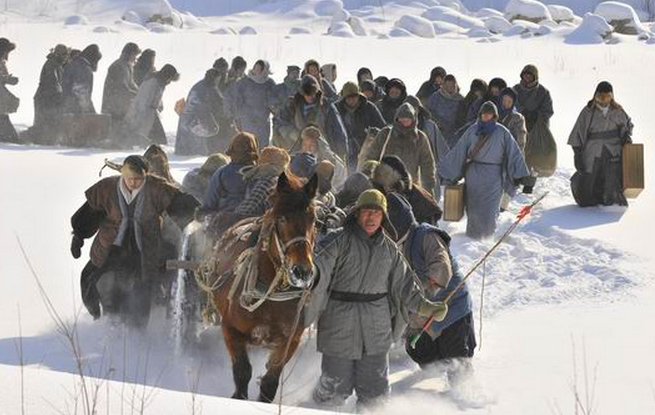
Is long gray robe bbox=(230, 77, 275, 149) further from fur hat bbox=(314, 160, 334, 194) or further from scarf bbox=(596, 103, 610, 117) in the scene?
fur hat bbox=(314, 160, 334, 194)

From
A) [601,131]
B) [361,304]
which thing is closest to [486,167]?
[601,131]

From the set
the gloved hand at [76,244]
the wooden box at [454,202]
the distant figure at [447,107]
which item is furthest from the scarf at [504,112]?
the gloved hand at [76,244]

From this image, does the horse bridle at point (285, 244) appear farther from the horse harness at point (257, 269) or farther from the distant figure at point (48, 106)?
the distant figure at point (48, 106)

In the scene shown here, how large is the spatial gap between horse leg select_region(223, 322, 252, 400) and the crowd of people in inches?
17.9

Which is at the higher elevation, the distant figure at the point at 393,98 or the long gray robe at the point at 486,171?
the distant figure at the point at 393,98

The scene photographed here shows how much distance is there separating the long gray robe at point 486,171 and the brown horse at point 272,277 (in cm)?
520

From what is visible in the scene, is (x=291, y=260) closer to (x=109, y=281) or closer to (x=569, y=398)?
(x=569, y=398)

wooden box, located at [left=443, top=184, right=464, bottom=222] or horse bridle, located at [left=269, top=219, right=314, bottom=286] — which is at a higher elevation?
horse bridle, located at [left=269, top=219, right=314, bottom=286]

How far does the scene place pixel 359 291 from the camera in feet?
25.6

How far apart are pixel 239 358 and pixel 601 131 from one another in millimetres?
8085

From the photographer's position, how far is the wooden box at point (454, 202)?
1362 centimetres

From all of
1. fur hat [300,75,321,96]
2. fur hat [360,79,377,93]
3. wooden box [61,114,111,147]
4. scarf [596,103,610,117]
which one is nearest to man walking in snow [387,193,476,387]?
fur hat [300,75,321,96]

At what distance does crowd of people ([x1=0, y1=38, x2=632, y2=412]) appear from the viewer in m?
7.92

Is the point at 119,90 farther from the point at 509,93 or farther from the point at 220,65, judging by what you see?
the point at 509,93
